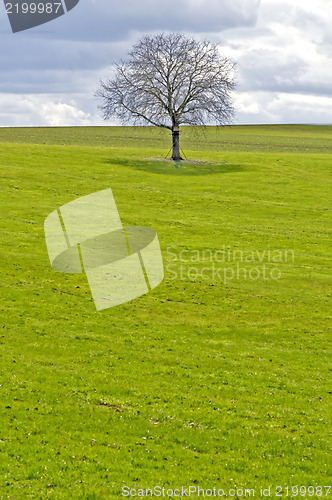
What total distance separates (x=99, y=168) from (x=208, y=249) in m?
35.2

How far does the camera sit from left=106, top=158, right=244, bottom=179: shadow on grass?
258ft

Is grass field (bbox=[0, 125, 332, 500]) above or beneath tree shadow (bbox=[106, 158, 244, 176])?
beneath

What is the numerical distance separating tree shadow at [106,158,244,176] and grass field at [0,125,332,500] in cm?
2149

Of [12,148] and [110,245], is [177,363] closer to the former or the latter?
[110,245]

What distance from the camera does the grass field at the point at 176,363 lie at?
47.9 feet

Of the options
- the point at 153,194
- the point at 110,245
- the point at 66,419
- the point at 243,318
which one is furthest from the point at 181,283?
the point at 153,194
